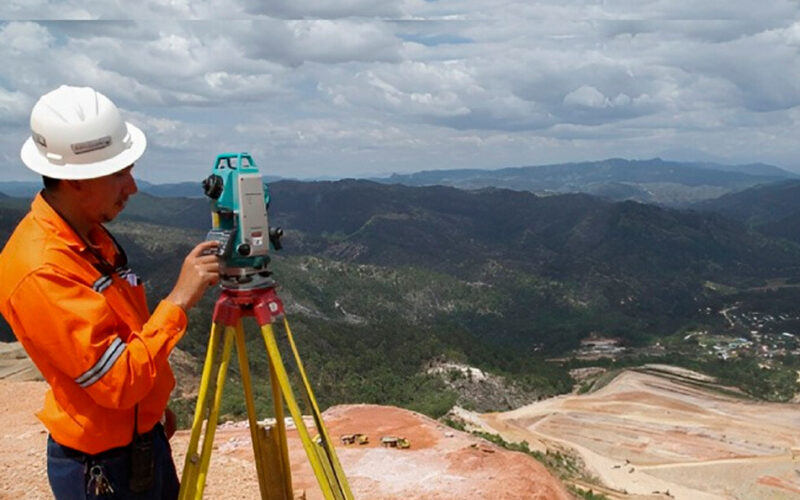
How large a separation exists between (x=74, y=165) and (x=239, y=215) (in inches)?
27.4

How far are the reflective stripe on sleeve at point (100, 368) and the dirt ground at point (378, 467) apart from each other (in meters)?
4.88

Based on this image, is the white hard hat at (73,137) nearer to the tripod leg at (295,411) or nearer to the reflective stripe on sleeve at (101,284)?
the reflective stripe on sleeve at (101,284)

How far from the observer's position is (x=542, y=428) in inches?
1291

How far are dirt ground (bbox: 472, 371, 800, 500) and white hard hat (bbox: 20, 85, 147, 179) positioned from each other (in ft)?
66.2

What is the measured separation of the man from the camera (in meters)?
2.22

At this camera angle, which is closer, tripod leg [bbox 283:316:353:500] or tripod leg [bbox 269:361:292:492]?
tripod leg [bbox 283:316:353:500]

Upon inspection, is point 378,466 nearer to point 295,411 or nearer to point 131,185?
point 295,411

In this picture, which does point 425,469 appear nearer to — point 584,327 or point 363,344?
point 363,344

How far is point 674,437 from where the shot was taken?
3209 cm

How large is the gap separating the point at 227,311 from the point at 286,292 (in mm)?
90066

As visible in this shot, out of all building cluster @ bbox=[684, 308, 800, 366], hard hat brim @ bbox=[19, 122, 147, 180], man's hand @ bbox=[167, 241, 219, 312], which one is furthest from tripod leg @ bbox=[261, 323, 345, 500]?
building cluster @ bbox=[684, 308, 800, 366]

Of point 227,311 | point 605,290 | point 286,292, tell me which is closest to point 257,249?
point 227,311

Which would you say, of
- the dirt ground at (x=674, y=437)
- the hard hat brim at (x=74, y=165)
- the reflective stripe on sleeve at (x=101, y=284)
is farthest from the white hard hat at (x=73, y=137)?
the dirt ground at (x=674, y=437)

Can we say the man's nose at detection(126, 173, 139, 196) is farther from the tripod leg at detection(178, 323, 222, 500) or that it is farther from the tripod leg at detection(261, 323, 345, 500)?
the tripod leg at detection(261, 323, 345, 500)
